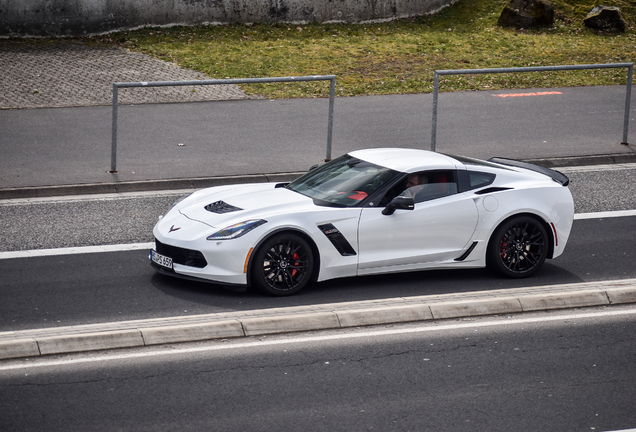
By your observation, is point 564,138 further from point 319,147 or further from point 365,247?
point 365,247

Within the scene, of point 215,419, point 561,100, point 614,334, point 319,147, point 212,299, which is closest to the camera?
point 215,419

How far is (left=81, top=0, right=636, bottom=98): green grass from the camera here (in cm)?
2098

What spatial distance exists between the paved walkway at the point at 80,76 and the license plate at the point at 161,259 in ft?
24.9

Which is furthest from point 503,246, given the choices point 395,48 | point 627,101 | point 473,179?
point 395,48

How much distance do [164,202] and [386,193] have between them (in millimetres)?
4633

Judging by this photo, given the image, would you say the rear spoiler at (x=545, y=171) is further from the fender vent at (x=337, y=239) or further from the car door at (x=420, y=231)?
the fender vent at (x=337, y=239)

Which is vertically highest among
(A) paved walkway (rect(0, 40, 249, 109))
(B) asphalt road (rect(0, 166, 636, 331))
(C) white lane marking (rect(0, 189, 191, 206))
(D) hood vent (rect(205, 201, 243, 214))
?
(A) paved walkway (rect(0, 40, 249, 109))

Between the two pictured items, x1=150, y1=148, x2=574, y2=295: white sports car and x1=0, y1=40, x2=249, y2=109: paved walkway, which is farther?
x1=0, y1=40, x2=249, y2=109: paved walkway

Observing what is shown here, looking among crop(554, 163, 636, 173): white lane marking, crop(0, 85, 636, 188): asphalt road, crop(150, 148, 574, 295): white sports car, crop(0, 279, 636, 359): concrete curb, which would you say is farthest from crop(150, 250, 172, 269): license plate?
crop(554, 163, 636, 173): white lane marking

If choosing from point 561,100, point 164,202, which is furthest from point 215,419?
point 561,100

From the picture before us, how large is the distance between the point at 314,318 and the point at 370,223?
4.53ft

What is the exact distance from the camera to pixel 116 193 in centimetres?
1292

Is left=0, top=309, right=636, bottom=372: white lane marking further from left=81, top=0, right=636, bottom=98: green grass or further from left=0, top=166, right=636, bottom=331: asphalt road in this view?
left=81, top=0, right=636, bottom=98: green grass

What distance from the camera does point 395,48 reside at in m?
24.2
